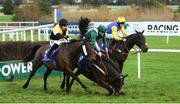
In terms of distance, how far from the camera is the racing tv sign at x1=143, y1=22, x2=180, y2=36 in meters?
14.9

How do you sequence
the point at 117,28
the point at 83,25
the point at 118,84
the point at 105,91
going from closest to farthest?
the point at 118,84 < the point at 105,91 < the point at 83,25 < the point at 117,28

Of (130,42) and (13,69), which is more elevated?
(130,42)

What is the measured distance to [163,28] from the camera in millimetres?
→ 15031

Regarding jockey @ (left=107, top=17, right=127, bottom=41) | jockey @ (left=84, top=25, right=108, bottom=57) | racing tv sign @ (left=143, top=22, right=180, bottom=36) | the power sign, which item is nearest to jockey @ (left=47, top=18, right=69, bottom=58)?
jockey @ (left=84, top=25, right=108, bottom=57)

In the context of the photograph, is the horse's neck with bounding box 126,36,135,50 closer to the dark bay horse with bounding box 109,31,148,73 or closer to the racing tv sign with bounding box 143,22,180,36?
the dark bay horse with bounding box 109,31,148,73

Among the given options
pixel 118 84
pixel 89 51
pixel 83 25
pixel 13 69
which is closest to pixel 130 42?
pixel 83 25

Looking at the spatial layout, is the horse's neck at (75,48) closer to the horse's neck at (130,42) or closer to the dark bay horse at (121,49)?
the dark bay horse at (121,49)

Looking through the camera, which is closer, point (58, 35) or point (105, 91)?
point (58, 35)

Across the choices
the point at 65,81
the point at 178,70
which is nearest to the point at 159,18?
the point at 178,70

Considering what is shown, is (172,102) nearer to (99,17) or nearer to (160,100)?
(160,100)

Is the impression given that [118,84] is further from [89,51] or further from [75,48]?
[75,48]

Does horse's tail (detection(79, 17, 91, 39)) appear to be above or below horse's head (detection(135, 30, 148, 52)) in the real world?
above

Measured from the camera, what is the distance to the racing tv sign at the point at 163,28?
48.8ft

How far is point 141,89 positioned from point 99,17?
88.8ft
